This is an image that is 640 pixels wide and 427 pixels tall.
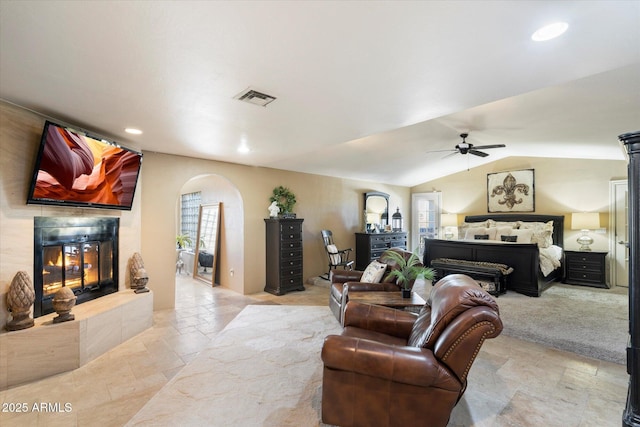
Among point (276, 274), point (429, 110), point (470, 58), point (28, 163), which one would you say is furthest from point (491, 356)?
point (28, 163)

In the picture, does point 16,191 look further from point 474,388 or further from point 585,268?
point 585,268

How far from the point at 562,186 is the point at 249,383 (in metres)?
7.48

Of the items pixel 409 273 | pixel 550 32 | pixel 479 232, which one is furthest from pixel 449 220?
pixel 550 32

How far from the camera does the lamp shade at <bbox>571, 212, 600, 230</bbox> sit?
18.5 ft

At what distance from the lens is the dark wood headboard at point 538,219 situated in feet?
20.7

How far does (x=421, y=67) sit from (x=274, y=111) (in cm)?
140

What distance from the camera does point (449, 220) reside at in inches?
318

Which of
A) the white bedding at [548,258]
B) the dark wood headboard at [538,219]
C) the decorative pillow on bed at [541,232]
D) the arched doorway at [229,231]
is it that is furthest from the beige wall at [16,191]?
the dark wood headboard at [538,219]

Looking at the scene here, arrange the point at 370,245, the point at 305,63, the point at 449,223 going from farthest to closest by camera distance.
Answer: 1. the point at 449,223
2. the point at 370,245
3. the point at 305,63

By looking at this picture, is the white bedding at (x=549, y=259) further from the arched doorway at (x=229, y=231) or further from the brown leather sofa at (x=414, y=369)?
the arched doorway at (x=229, y=231)

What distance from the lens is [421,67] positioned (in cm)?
199

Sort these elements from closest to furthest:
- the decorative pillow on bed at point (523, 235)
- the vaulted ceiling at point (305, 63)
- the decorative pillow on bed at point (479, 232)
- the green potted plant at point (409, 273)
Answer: the vaulted ceiling at point (305, 63) → the green potted plant at point (409, 273) → the decorative pillow on bed at point (523, 235) → the decorative pillow on bed at point (479, 232)

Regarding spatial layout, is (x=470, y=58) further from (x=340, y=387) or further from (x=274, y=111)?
(x=340, y=387)

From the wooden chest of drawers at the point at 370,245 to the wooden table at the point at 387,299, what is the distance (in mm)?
3658
